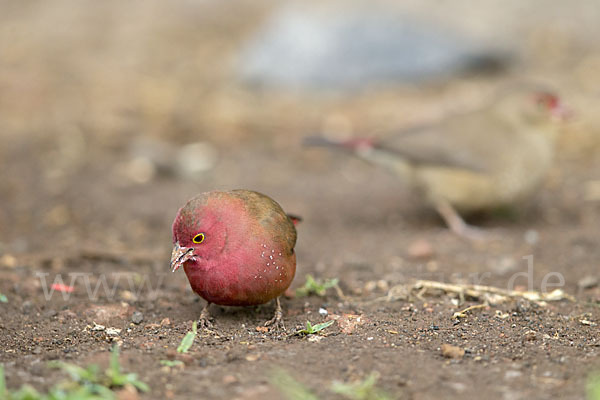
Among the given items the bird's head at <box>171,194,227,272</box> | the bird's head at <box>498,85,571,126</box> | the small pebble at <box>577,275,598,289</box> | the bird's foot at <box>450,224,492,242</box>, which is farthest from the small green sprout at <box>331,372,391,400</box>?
the bird's head at <box>498,85,571,126</box>

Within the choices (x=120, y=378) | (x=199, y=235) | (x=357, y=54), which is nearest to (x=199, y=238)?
(x=199, y=235)

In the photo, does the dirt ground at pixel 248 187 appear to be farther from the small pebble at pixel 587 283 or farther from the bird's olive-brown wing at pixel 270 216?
the bird's olive-brown wing at pixel 270 216

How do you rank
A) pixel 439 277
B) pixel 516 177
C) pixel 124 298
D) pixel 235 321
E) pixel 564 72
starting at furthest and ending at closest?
pixel 564 72
pixel 516 177
pixel 439 277
pixel 124 298
pixel 235 321

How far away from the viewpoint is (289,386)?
292 centimetres

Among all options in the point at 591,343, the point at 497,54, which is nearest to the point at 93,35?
the point at 497,54

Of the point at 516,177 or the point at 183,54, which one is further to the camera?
the point at 183,54

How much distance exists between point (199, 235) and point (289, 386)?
40.6 inches

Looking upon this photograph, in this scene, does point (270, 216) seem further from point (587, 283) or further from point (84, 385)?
point (587, 283)

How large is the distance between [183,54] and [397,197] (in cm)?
462

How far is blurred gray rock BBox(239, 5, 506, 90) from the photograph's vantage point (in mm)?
9484

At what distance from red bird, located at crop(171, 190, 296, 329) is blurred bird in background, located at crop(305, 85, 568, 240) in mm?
2749

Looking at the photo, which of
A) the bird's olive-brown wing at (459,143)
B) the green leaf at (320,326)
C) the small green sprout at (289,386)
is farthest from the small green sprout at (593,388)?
the bird's olive-brown wing at (459,143)

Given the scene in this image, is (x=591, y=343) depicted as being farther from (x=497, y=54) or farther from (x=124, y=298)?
(x=497, y=54)

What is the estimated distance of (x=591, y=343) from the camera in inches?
138
